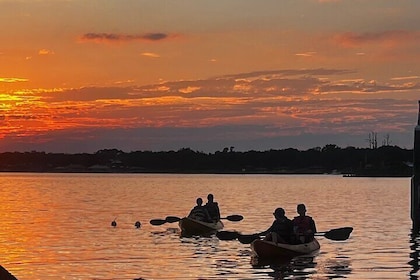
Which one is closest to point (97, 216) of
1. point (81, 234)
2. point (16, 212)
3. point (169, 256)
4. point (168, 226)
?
point (16, 212)

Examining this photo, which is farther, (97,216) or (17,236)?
(97,216)

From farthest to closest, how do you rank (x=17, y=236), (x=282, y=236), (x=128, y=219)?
1. (x=128, y=219)
2. (x=17, y=236)
3. (x=282, y=236)

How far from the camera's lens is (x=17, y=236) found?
42.0 metres

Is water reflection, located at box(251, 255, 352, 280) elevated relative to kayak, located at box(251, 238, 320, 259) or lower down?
lower down

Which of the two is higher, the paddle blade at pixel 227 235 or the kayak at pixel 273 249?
the paddle blade at pixel 227 235

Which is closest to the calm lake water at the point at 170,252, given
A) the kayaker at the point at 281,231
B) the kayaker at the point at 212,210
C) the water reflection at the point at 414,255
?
the water reflection at the point at 414,255

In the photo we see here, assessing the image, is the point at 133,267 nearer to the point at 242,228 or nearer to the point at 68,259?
the point at 68,259


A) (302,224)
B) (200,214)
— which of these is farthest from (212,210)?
(302,224)

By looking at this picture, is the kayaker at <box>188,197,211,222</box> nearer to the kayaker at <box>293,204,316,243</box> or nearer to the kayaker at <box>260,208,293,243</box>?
the kayaker at <box>293,204,316,243</box>

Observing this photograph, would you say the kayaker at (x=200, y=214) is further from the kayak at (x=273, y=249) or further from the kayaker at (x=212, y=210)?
the kayak at (x=273, y=249)

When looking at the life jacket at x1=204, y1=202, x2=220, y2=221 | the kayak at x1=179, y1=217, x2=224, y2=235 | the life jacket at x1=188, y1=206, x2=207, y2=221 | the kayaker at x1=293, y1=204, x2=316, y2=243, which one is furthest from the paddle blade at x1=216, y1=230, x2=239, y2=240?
the life jacket at x1=204, y1=202, x2=220, y2=221

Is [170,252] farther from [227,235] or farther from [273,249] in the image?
[273,249]

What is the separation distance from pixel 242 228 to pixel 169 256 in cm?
1553

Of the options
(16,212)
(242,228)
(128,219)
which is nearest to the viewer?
(242,228)
